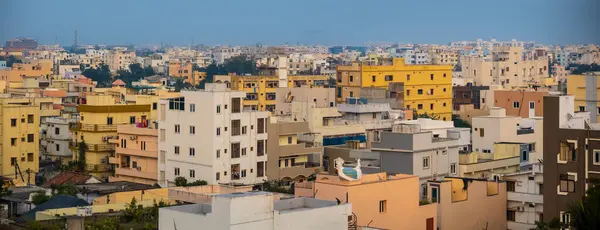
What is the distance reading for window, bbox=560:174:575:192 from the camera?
1383 centimetres

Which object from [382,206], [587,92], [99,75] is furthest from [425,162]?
[99,75]

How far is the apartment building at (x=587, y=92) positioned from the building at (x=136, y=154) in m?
7.11

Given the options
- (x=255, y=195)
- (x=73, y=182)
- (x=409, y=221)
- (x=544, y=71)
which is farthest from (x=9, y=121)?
(x=544, y=71)

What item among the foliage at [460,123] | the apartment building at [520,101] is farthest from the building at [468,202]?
the foliage at [460,123]

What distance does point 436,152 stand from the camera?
17.9 metres

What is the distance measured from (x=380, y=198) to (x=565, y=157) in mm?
2120

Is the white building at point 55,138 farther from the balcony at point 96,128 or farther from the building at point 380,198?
the building at point 380,198

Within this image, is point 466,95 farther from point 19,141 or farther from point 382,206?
point 382,206

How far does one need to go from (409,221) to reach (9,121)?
9945mm

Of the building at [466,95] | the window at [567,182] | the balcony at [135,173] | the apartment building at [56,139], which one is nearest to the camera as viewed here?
the window at [567,182]

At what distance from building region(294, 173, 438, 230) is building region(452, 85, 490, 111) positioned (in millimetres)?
23836

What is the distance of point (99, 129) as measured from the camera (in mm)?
→ 23391

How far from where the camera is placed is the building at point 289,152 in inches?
831

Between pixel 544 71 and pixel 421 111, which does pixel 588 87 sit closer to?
pixel 421 111
